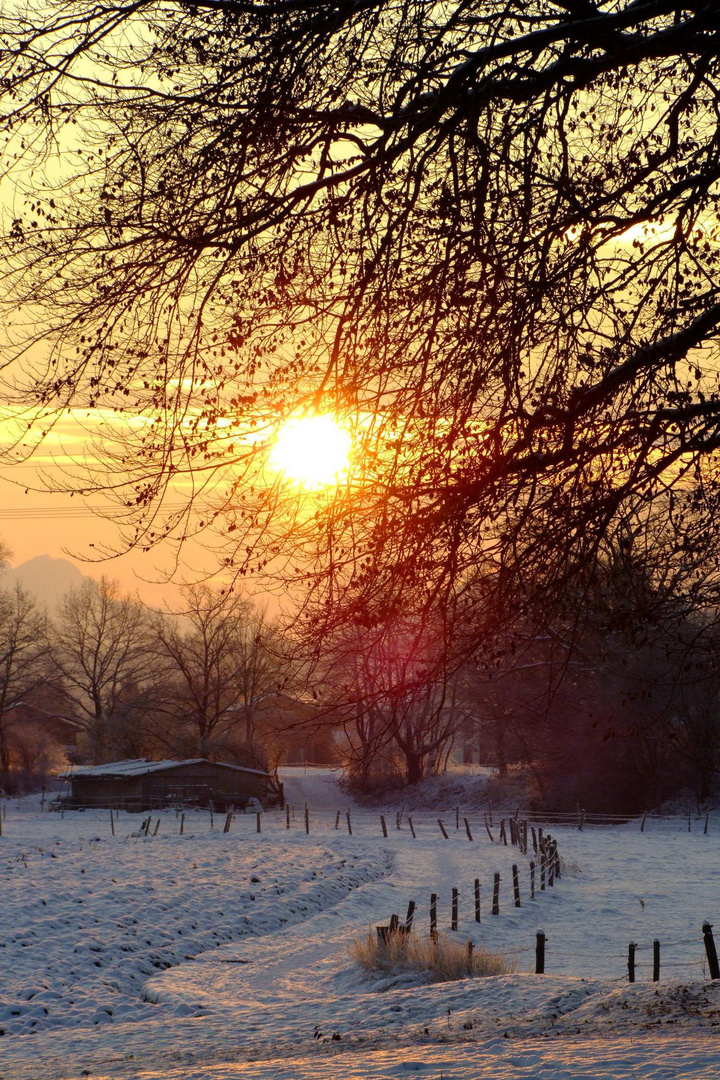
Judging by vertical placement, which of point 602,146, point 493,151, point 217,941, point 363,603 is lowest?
point 217,941

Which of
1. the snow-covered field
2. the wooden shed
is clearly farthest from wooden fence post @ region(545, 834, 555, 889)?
the wooden shed

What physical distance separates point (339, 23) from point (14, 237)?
2.84 meters

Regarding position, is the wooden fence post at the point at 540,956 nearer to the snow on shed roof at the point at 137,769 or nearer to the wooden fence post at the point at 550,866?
the wooden fence post at the point at 550,866

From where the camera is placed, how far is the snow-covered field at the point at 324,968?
11.0 m

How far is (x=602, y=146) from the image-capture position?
29.1 ft

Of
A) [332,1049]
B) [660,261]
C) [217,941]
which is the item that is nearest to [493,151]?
[660,261]

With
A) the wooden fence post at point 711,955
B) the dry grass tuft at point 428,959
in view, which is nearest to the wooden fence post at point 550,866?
the dry grass tuft at point 428,959

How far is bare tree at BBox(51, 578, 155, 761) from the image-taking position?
274 feet

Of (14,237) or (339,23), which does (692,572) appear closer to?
(339,23)

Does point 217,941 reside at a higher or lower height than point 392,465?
lower

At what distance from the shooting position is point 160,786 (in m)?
60.6

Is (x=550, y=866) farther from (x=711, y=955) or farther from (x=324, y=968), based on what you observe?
(x=711, y=955)

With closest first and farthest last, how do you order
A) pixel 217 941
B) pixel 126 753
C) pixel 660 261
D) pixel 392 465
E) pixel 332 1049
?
pixel 392 465, pixel 660 261, pixel 332 1049, pixel 217 941, pixel 126 753

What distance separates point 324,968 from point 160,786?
43061mm
